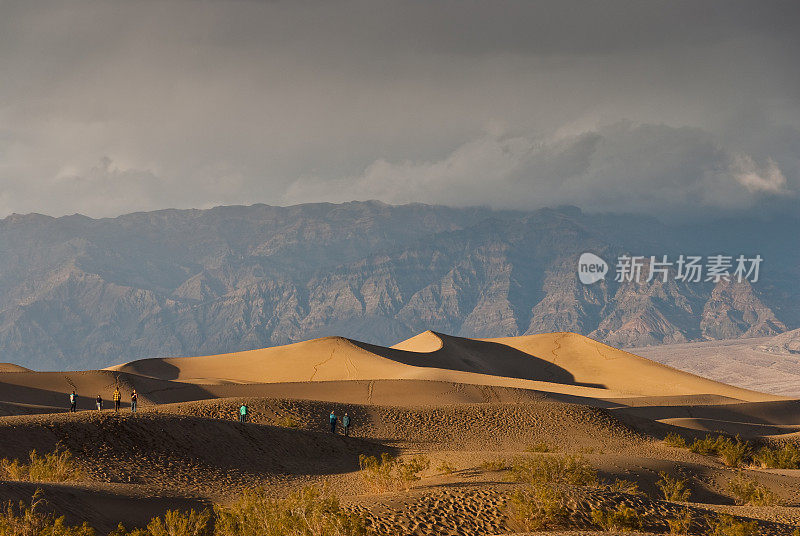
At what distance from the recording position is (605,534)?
1535 centimetres

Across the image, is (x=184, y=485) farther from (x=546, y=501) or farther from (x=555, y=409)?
(x=555, y=409)

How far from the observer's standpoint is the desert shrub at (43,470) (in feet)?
70.4

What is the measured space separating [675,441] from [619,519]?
78.9 feet

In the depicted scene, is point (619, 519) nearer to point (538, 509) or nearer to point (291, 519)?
point (538, 509)

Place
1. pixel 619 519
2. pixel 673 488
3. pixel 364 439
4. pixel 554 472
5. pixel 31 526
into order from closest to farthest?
pixel 31 526
pixel 619 519
pixel 554 472
pixel 673 488
pixel 364 439

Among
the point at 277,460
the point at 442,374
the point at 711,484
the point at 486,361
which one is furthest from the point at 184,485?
the point at 486,361

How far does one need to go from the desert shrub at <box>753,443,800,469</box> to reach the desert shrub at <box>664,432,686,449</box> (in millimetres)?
3091

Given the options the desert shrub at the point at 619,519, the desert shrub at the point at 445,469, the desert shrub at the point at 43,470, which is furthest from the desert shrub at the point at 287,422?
the desert shrub at the point at 619,519

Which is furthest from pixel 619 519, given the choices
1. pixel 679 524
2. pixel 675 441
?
pixel 675 441

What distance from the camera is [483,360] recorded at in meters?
96.9

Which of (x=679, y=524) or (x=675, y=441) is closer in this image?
(x=679, y=524)

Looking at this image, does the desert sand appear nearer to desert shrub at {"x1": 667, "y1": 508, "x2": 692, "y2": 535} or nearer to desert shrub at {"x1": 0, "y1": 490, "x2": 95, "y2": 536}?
desert shrub at {"x1": 667, "y1": 508, "x2": 692, "y2": 535}

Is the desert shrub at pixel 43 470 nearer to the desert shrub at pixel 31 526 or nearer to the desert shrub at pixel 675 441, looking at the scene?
the desert shrub at pixel 31 526

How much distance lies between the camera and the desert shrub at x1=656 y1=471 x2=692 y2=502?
24406 millimetres
